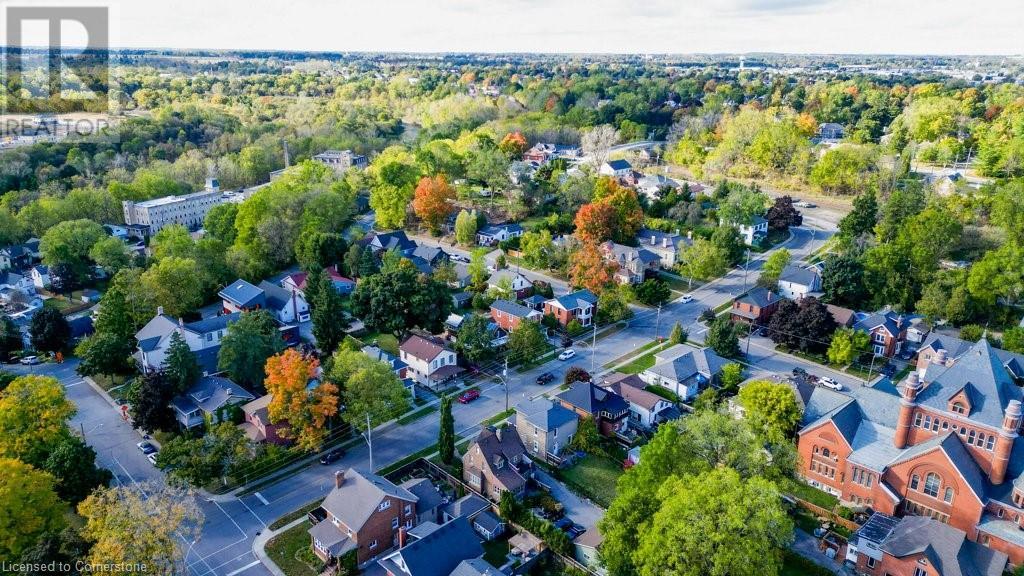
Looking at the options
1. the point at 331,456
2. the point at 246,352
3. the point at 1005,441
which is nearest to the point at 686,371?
the point at 1005,441

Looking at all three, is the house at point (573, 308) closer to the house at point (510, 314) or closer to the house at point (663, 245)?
the house at point (510, 314)

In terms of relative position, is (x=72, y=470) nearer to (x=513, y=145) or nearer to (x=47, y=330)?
(x=47, y=330)

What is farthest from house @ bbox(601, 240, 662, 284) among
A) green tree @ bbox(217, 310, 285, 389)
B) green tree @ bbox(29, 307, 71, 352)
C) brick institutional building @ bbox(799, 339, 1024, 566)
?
green tree @ bbox(29, 307, 71, 352)

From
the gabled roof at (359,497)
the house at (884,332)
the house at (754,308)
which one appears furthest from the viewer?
the house at (754,308)

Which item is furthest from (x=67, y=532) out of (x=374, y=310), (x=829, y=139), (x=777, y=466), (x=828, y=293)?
(x=829, y=139)

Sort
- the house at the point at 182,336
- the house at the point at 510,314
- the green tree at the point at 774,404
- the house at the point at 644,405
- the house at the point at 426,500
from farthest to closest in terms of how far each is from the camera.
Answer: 1. the house at the point at 510,314
2. the house at the point at 182,336
3. the house at the point at 644,405
4. the green tree at the point at 774,404
5. the house at the point at 426,500

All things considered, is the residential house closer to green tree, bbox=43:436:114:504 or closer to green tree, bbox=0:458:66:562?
green tree, bbox=0:458:66:562

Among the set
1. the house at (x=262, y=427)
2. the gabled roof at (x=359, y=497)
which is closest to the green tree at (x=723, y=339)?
the gabled roof at (x=359, y=497)
